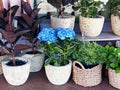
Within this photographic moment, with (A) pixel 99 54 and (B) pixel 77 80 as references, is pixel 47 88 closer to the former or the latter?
(B) pixel 77 80

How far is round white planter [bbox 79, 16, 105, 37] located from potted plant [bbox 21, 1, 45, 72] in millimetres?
274

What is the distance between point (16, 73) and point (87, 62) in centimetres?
41

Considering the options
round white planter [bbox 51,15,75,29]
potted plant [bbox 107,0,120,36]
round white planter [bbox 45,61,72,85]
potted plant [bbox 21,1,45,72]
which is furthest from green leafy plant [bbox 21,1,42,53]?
potted plant [bbox 107,0,120,36]

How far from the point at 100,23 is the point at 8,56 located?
619 mm

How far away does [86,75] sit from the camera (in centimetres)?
135

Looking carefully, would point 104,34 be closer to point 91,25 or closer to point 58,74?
point 91,25

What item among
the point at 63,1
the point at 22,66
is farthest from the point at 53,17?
the point at 22,66

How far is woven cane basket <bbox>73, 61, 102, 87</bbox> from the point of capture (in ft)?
4.43

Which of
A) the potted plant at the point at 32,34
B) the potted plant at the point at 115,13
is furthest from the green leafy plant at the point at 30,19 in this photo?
the potted plant at the point at 115,13

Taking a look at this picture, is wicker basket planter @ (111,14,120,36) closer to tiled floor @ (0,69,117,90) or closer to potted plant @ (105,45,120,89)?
potted plant @ (105,45,120,89)

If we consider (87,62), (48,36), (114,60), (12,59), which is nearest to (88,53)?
(87,62)

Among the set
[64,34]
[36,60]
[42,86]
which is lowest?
[42,86]

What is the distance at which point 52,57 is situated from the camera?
4.43ft

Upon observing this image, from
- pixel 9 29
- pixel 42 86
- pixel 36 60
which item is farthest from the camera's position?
pixel 36 60
